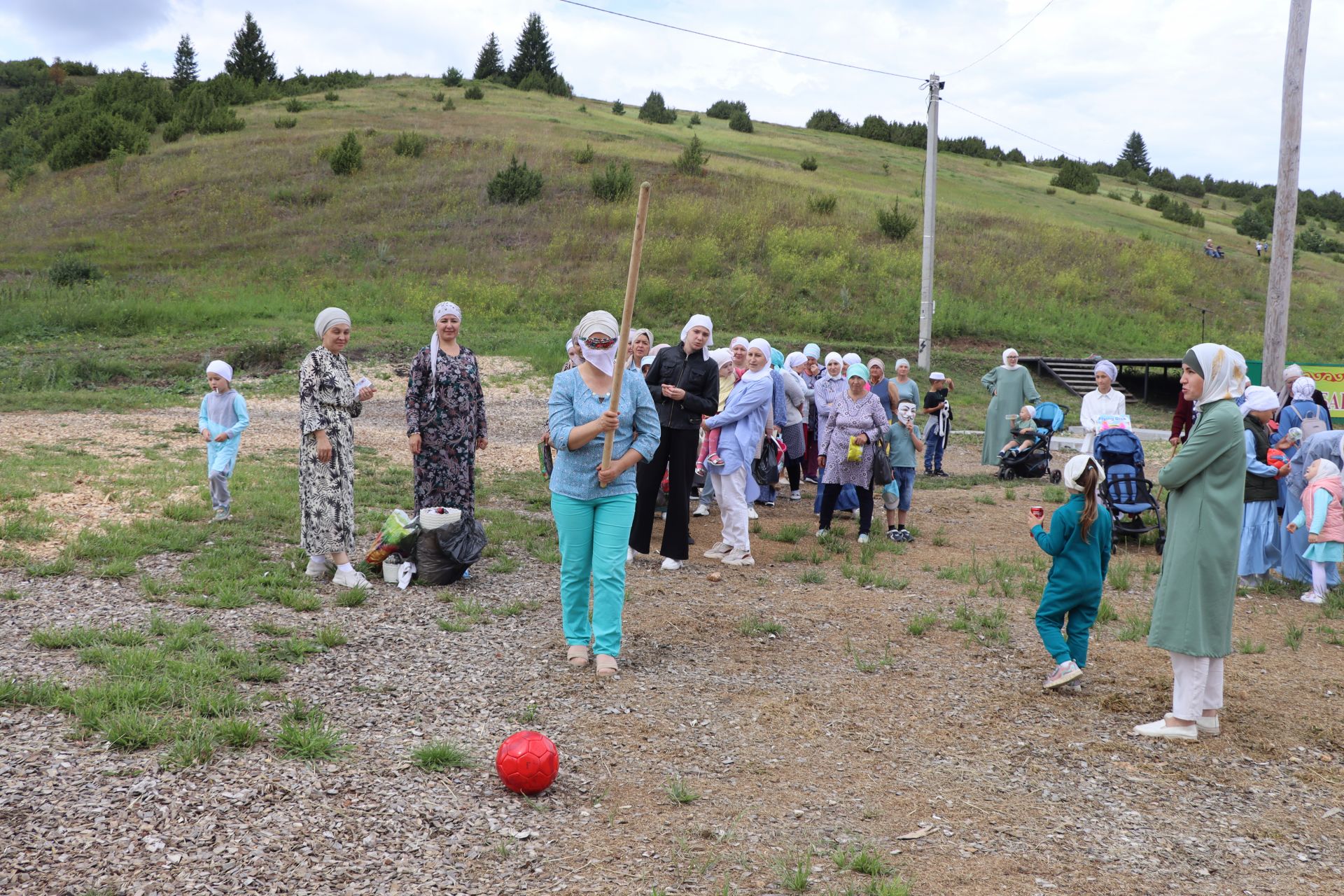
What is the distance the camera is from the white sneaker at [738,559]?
9.20 metres

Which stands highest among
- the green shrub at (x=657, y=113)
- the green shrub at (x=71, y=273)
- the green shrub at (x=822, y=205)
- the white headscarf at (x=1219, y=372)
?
the green shrub at (x=657, y=113)

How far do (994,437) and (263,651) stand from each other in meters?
12.2

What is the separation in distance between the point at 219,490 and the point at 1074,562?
7308mm

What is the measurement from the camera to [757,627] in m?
7.20

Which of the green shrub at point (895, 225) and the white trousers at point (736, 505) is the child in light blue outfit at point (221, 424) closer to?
the white trousers at point (736, 505)

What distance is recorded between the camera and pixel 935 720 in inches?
221

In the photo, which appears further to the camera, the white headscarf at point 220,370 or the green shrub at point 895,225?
the green shrub at point 895,225

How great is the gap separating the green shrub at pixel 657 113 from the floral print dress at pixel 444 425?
5691cm

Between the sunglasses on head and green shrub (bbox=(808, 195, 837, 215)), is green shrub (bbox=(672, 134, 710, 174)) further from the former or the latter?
the sunglasses on head

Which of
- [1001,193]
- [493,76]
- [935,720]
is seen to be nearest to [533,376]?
[935,720]

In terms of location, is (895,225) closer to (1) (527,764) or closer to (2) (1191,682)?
(2) (1191,682)

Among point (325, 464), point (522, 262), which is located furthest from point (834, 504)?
point (522, 262)

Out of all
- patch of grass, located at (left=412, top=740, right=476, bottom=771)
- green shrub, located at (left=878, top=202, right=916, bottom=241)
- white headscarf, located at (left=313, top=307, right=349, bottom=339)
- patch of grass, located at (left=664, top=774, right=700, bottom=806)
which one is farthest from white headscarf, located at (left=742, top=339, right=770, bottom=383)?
green shrub, located at (left=878, top=202, right=916, bottom=241)

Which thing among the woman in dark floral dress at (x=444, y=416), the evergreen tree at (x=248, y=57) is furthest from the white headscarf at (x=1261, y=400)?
the evergreen tree at (x=248, y=57)
